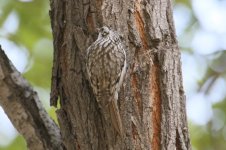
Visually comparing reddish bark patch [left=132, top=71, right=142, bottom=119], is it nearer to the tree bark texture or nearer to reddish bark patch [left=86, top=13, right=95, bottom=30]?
the tree bark texture

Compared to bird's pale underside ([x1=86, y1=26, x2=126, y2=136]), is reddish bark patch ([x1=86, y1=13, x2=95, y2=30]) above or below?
above

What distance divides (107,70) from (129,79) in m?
0.07

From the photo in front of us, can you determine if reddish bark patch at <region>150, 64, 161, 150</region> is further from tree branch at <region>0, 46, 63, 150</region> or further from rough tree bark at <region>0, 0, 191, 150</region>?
tree branch at <region>0, 46, 63, 150</region>

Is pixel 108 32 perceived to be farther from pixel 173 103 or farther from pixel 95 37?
pixel 173 103

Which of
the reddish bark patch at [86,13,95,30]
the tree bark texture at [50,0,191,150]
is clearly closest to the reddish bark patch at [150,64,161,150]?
the tree bark texture at [50,0,191,150]

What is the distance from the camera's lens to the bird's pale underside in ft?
5.39

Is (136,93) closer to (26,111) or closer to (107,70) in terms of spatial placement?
(107,70)

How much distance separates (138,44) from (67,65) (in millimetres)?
222

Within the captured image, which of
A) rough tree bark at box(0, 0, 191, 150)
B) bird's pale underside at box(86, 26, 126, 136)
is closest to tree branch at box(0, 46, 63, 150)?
rough tree bark at box(0, 0, 191, 150)

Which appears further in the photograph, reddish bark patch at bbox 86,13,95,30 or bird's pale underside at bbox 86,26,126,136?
reddish bark patch at bbox 86,13,95,30

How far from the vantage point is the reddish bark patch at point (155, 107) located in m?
1.66

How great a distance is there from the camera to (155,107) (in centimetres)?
168

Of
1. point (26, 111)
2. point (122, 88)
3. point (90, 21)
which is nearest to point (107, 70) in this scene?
point (122, 88)

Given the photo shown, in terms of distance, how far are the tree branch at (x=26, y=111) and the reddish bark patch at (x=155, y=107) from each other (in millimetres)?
313
